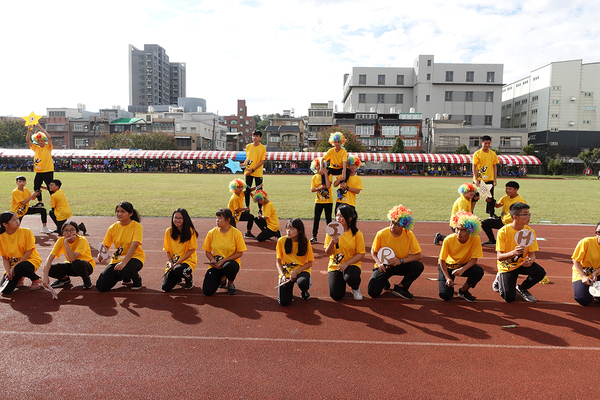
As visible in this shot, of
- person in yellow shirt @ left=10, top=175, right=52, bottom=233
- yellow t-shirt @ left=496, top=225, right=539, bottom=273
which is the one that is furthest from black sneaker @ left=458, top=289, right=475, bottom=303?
person in yellow shirt @ left=10, top=175, right=52, bottom=233

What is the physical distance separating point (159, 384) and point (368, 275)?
4.16 metres

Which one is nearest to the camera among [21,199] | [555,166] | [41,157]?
[21,199]

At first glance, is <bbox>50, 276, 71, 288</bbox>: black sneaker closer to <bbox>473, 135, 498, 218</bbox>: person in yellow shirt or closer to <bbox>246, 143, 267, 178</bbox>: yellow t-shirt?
<bbox>246, 143, 267, 178</bbox>: yellow t-shirt

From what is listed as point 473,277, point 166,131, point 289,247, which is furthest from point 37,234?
point 166,131

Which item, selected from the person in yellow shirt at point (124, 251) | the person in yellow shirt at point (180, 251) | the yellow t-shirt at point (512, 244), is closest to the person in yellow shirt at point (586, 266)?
the yellow t-shirt at point (512, 244)

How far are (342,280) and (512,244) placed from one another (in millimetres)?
2511

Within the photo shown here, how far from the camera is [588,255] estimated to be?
520cm

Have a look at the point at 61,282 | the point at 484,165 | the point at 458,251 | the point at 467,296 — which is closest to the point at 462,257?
the point at 458,251

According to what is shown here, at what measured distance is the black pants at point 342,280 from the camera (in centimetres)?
529

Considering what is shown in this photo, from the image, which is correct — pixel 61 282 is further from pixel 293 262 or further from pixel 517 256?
pixel 517 256

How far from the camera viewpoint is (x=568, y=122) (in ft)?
231

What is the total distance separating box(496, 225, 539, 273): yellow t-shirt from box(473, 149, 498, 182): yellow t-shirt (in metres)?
4.36

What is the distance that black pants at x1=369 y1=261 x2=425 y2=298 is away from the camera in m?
5.39

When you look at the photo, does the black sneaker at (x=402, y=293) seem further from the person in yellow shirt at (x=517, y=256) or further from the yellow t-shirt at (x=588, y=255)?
the yellow t-shirt at (x=588, y=255)
